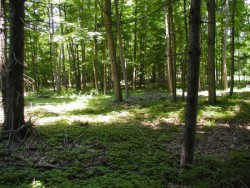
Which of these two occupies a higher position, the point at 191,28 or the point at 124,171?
the point at 191,28

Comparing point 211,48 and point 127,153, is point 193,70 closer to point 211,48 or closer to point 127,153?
point 127,153

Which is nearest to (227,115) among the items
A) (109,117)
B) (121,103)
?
(109,117)

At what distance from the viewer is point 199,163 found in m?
5.42

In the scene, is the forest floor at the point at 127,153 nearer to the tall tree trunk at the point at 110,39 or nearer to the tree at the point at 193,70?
the tree at the point at 193,70

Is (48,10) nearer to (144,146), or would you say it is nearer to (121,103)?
(121,103)

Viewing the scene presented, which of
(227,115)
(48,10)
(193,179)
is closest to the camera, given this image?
(193,179)

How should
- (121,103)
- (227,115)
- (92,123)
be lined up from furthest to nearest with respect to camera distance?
(121,103)
(227,115)
(92,123)

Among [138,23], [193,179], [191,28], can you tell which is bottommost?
[193,179]

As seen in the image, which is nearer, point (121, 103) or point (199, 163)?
point (199, 163)

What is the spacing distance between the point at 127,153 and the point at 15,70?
380 cm

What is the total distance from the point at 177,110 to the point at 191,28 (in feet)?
24.1

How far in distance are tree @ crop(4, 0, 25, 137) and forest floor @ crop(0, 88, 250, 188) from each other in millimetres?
460

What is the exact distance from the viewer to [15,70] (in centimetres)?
658

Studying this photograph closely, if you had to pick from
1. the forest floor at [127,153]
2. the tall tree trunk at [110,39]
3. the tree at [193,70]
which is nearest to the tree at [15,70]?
the forest floor at [127,153]
